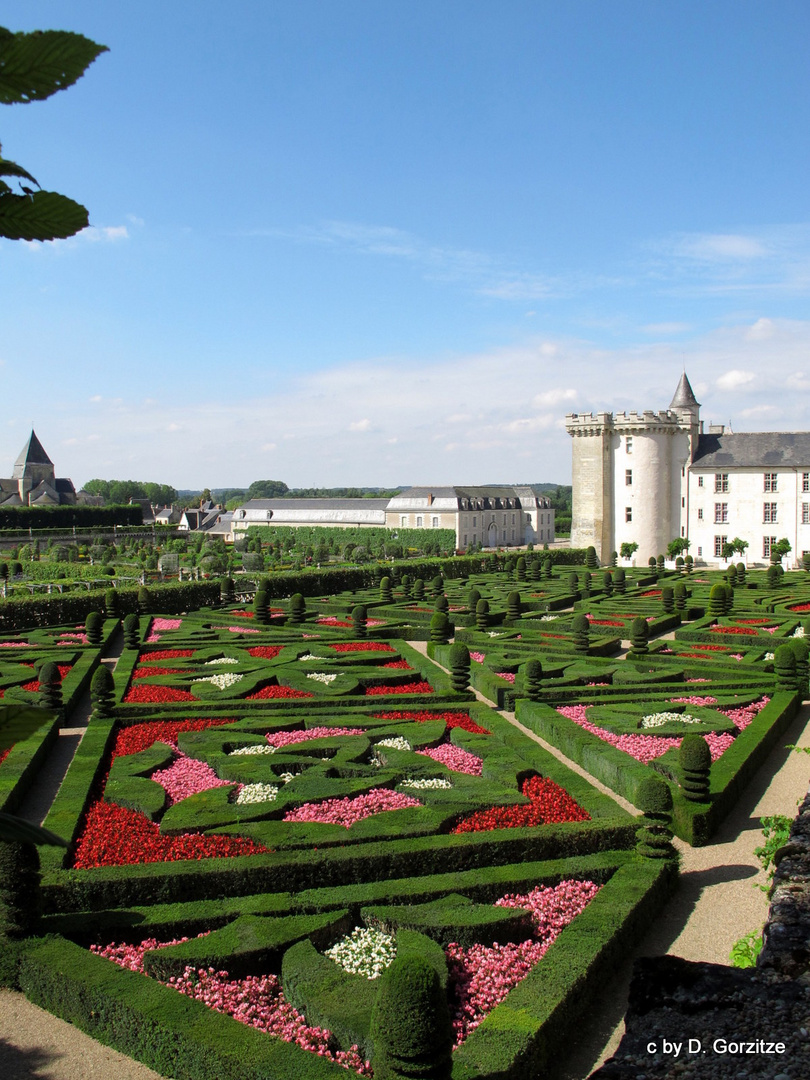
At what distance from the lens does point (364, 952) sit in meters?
7.19

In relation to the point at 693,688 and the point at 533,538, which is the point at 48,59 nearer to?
the point at 693,688

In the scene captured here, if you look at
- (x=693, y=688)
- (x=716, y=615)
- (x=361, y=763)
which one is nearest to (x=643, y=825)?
(x=361, y=763)

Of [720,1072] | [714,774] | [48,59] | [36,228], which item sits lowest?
[714,774]

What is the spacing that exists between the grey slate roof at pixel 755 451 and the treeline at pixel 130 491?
4150 inches

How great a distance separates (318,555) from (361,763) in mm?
37668

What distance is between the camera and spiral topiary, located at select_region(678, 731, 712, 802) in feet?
33.0

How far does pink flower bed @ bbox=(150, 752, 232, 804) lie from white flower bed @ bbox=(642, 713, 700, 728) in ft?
22.5

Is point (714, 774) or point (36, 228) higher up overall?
point (36, 228)

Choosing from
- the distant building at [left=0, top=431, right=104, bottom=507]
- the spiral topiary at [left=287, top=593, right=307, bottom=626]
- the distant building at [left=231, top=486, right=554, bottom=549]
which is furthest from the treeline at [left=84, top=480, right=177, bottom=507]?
the spiral topiary at [left=287, top=593, right=307, bottom=626]

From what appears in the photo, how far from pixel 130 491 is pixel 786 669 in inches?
5367

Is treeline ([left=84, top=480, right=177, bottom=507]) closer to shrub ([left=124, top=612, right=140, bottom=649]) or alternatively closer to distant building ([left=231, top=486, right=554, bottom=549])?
distant building ([left=231, top=486, right=554, bottom=549])

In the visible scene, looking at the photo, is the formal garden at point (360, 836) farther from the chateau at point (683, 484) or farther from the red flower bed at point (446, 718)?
the chateau at point (683, 484)

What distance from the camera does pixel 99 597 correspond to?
24984 mm

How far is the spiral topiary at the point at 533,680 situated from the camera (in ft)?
49.4
